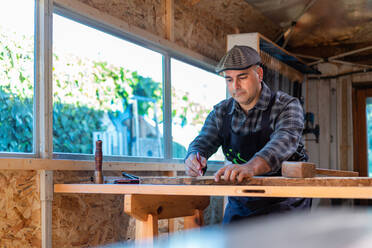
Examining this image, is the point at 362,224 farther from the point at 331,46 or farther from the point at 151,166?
the point at 331,46

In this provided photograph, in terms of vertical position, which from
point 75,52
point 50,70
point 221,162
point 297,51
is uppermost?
point 297,51

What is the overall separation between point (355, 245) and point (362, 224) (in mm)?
29

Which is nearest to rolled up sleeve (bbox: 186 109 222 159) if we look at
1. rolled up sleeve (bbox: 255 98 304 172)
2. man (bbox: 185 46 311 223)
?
man (bbox: 185 46 311 223)

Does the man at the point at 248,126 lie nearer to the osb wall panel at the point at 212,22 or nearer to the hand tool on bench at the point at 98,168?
the hand tool on bench at the point at 98,168

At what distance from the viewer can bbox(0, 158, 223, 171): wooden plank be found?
2.59m

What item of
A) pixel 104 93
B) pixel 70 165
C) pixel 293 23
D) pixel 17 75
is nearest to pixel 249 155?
pixel 70 165

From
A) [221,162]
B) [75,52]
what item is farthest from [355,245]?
[221,162]

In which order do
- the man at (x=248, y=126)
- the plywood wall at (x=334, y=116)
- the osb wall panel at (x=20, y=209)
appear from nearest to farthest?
the osb wall panel at (x=20, y=209) → the man at (x=248, y=126) → the plywood wall at (x=334, y=116)

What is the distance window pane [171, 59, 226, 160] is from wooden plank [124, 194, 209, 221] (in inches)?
62.3

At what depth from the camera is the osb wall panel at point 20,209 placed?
2557 mm

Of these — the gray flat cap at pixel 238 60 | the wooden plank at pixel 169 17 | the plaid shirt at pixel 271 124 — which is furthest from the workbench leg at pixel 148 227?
the wooden plank at pixel 169 17

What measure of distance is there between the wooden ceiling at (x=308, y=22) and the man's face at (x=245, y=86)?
1.80m

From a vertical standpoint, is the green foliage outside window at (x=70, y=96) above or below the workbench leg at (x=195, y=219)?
above

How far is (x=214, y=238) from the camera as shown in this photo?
0.38m
